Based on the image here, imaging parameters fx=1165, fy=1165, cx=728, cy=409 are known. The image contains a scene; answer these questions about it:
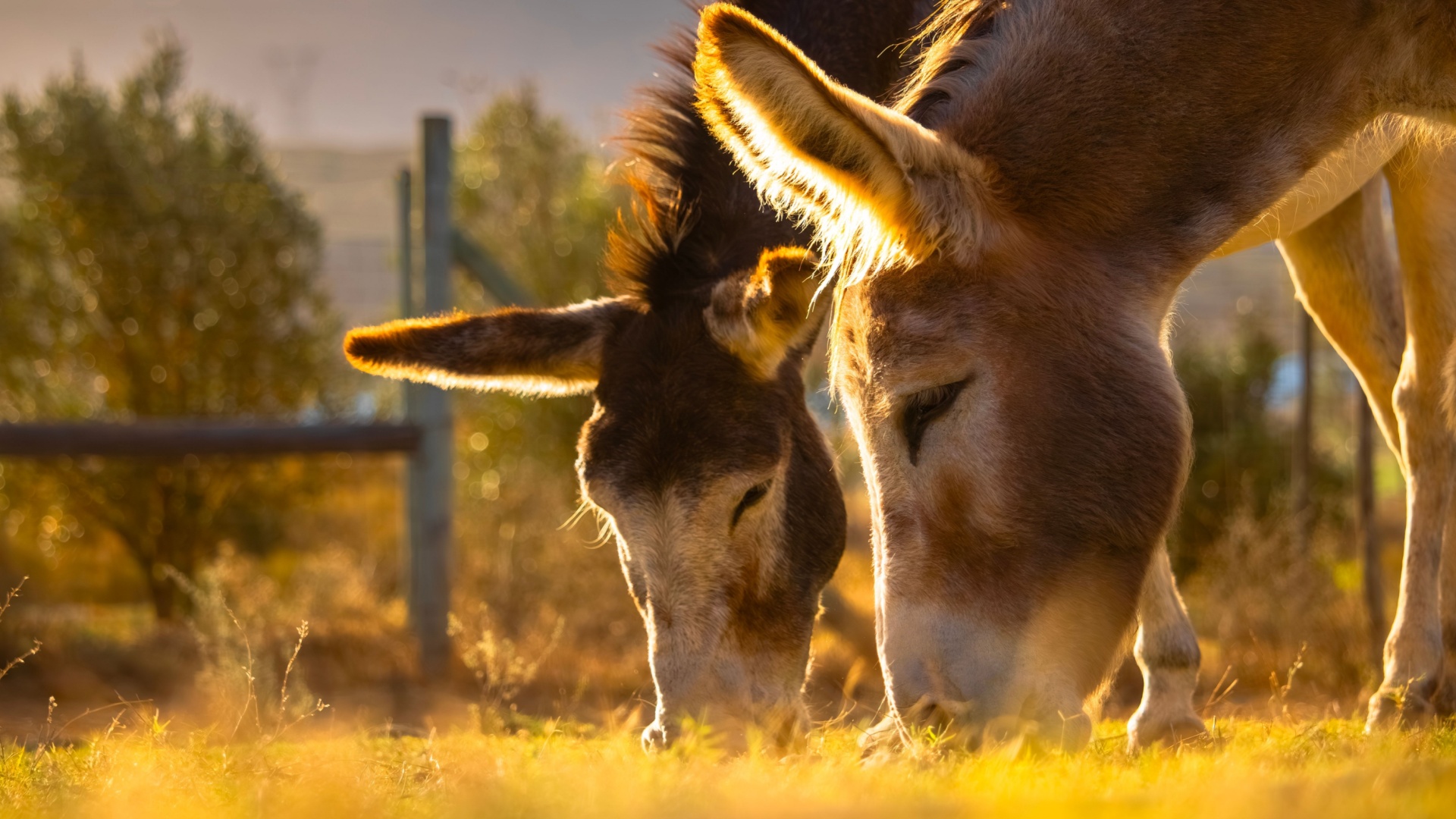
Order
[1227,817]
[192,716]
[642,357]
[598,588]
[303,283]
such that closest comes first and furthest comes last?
[1227,817] → [642,357] → [192,716] → [598,588] → [303,283]

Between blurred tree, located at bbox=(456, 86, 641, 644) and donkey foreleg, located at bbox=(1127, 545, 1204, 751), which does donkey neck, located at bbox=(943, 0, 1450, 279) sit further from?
blurred tree, located at bbox=(456, 86, 641, 644)

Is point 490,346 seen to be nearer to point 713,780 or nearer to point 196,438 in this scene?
point 713,780

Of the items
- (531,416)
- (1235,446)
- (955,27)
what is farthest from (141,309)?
(1235,446)

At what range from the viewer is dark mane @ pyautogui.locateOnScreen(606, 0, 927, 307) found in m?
3.87

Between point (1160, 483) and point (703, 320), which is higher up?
point (703, 320)

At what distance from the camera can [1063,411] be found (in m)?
2.56

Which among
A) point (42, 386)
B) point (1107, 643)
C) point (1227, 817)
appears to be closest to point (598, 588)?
point (42, 386)

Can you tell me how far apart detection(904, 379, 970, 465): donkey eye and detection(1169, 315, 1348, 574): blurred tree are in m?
7.04

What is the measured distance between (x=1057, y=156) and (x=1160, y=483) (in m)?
0.78

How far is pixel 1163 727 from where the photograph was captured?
3678 mm

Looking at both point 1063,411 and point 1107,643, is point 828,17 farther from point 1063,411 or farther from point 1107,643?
point 1107,643

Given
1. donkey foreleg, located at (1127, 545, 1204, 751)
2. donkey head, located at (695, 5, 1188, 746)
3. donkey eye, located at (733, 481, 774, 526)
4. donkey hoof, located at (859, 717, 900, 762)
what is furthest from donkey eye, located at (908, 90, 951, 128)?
donkey foreleg, located at (1127, 545, 1204, 751)

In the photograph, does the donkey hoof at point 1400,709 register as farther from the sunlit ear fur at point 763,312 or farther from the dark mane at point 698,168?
the dark mane at point 698,168

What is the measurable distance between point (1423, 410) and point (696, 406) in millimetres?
2586
